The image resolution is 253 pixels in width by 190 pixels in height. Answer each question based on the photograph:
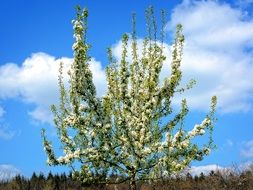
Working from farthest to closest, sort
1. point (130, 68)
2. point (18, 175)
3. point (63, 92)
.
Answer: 1. point (18, 175)
2. point (63, 92)
3. point (130, 68)

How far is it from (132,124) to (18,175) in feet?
129

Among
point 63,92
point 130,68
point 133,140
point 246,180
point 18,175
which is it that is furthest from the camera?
Answer: point 18,175

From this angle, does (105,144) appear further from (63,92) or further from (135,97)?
(63,92)

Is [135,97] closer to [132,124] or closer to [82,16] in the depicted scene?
[132,124]

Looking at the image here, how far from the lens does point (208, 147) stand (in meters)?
20.8

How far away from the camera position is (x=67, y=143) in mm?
21031

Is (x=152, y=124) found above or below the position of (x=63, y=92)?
below

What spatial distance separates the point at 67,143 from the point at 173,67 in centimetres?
530

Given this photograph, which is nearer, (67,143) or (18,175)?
(67,143)

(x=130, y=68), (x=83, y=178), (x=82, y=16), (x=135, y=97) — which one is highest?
(x=82, y=16)

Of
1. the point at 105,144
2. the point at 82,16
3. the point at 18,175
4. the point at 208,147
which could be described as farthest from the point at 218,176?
the point at 18,175

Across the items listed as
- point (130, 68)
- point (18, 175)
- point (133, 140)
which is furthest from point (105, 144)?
point (18, 175)

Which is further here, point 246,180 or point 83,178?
point 246,180

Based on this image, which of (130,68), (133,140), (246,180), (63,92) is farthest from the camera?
(246,180)
